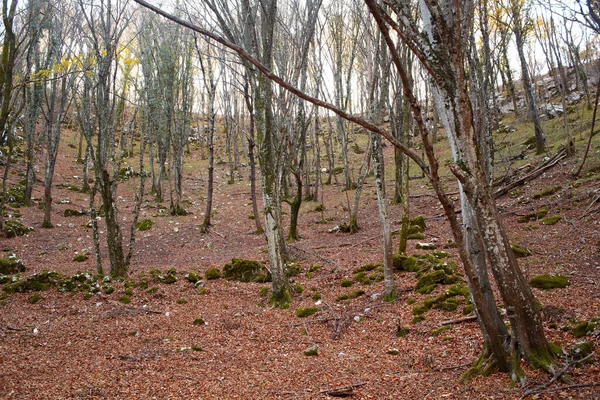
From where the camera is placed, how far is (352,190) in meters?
20.3

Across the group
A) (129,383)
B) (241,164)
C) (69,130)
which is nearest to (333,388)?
(129,383)

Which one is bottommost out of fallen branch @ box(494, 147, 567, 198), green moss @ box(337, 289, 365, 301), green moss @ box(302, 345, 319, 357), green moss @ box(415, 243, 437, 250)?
green moss @ box(302, 345, 319, 357)

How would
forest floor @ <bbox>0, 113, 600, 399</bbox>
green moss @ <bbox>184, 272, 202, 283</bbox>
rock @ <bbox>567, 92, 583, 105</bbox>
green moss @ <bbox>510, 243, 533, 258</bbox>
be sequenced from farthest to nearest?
rock @ <bbox>567, 92, 583, 105</bbox> < green moss @ <bbox>184, 272, 202, 283</bbox> < green moss @ <bbox>510, 243, 533, 258</bbox> < forest floor @ <bbox>0, 113, 600, 399</bbox>

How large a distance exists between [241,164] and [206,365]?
26383 mm

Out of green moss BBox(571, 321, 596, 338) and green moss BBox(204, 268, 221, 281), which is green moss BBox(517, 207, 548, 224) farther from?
green moss BBox(204, 268, 221, 281)

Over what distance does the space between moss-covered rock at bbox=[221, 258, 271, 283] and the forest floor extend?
1.17 ft

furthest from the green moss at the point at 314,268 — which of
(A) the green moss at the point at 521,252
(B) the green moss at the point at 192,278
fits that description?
(A) the green moss at the point at 521,252

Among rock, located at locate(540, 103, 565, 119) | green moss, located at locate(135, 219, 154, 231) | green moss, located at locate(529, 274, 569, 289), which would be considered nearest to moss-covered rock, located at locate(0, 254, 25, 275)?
green moss, located at locate(135, 219, 154, 231)

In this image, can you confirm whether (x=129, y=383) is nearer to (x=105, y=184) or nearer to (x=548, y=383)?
(x=548, y=383)

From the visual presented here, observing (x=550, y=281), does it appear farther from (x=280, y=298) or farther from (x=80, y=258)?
(x=80, y=258)

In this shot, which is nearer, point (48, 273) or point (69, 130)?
point (48, 273)

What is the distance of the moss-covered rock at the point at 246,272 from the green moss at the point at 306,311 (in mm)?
2391

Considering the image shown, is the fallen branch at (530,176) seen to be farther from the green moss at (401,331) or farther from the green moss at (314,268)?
the green moss at (401,331)

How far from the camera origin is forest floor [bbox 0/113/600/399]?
4.01 meters
